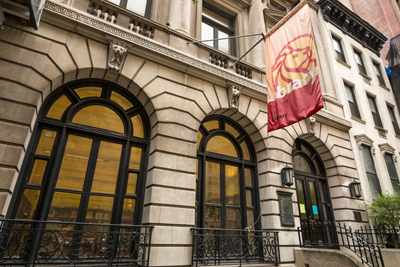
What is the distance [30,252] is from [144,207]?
2.73m

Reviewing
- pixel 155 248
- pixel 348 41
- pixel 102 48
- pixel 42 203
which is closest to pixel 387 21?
pixel 348 41

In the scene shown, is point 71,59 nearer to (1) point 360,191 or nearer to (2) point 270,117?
(2) point 270,117

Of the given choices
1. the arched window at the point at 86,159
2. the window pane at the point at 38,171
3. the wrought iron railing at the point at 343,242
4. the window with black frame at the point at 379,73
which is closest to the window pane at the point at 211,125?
the arched window at the point at 86,159

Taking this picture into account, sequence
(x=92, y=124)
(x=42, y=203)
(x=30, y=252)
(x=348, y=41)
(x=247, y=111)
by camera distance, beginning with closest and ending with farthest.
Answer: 1. (x=30, y=252)
2. (x=42, y=203)
3. (x=92, y=124)
4. (x=247, y=111)
5. (x=348, y=41)

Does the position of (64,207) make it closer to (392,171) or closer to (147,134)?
(147,134)

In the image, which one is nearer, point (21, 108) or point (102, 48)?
point (21, 108)

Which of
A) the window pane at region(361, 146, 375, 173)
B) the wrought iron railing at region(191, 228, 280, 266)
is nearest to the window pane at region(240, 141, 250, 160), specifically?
the wrought iron railing at region(191, 228, 280, 266)

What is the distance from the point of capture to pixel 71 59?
21.8ft

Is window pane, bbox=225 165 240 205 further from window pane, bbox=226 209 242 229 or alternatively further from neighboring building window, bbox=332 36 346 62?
neighboring building window, bbox=332 36 346 62

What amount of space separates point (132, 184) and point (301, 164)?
8.18m

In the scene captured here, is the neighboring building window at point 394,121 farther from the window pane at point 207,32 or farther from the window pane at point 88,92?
the window pane at point 88,92

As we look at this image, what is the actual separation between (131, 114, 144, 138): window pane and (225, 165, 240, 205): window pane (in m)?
3.47

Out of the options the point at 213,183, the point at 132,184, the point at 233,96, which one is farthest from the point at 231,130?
the point at 132,184

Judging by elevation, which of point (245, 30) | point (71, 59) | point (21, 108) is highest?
point (245, 30)
